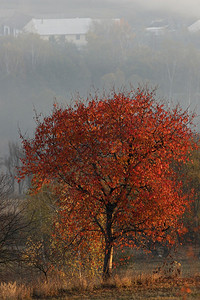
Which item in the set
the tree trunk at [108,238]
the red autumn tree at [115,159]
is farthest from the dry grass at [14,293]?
the tree trunk at [108,238]

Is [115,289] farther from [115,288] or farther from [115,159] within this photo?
[115,159]

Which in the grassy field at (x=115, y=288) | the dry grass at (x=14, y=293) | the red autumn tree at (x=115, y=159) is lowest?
the grassy field at (x=115, y=288)

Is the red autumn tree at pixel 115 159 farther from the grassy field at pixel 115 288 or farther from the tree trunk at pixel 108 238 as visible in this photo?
the grassy field at pixel 115 288

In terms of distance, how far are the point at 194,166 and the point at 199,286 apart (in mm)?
29476

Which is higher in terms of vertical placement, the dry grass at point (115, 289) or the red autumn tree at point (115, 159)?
the red autumn tree at point (115, 159)

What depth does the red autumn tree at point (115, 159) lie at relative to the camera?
19.6 meters

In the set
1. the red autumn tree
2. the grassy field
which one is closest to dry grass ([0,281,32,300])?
the grassy field

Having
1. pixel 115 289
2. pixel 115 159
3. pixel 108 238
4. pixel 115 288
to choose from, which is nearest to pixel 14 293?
pixel 115 289

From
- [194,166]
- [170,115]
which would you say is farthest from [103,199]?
[194,166]

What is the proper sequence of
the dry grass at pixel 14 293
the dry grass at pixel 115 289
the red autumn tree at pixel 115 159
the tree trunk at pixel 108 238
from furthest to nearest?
the tree trunk at pixel 108 238 → the red autumn tree at pixel 115 159 → the dry grass at pixel 115 289 → the dry grass at pixel 14 293

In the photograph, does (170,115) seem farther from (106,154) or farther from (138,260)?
(138,260)

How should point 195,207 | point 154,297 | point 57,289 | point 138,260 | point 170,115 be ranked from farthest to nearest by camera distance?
point 138,260 < point 195,207 < point 170,115 < point 57,289 < point 154,297

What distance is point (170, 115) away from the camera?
21281 millimetres

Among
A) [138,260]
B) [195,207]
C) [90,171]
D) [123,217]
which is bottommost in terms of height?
[138,260]
